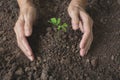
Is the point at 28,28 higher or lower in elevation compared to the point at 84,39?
higher

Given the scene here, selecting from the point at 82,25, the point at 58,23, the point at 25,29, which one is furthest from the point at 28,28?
the point at 82,25

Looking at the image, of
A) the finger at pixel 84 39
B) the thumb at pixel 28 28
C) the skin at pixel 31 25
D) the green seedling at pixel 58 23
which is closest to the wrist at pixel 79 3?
the skin at pixel 31 25

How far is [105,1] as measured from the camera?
2.34 meters

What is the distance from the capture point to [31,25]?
75.4 inches

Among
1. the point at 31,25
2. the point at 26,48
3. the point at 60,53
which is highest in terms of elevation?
the point at 31,25

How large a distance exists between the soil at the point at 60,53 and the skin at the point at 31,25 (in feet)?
0.24

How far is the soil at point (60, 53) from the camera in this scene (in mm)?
1893

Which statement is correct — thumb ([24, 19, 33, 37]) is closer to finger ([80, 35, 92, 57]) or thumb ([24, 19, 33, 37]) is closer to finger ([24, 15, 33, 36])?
finger ([24, 15, 33, 36])

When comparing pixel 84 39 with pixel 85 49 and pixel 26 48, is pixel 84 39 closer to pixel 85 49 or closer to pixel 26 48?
pixel 85 49

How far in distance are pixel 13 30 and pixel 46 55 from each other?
1.21ft

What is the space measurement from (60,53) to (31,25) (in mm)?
283

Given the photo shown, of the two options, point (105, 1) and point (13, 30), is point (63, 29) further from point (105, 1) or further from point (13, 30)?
point (105, 1)

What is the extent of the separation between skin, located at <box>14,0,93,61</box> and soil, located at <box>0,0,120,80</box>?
0.24 feet

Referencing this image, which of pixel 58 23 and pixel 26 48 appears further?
pixel 58 23
